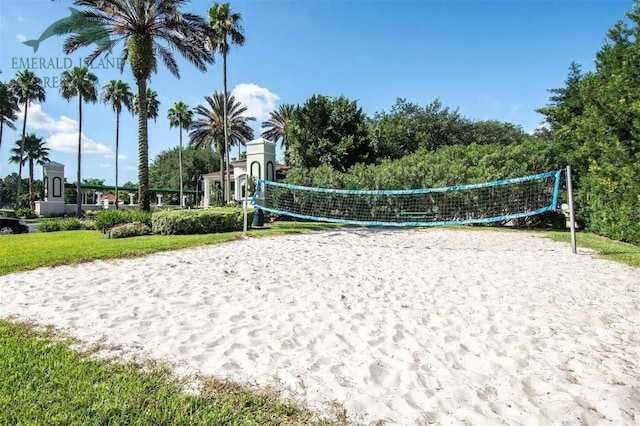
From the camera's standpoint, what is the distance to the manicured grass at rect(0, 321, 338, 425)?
209cm

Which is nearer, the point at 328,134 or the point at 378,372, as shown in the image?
the point at 378,372

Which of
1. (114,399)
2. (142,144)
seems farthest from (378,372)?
(142,144)

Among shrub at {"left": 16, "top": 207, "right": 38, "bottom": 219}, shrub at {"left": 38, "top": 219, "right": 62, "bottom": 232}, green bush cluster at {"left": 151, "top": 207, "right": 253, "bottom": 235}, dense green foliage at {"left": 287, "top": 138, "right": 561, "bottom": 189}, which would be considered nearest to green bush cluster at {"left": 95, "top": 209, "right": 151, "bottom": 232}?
green bush cluster at {"left": 151, "top": 207, "right": 253, "bottom": 235}

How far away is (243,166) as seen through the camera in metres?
33.8

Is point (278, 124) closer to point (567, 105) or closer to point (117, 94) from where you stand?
point (117, 94)

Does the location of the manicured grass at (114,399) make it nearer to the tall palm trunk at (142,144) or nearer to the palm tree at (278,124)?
the tall palm trunk at (142,144)

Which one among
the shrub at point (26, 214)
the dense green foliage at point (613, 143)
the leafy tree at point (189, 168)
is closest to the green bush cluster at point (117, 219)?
the dense green foliage at point (613, 143)

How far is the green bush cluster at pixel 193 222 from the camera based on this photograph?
1166cm

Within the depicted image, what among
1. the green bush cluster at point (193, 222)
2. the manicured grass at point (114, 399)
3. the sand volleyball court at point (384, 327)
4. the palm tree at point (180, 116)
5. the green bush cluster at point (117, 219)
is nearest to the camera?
the manicured grass at point (114, 399)

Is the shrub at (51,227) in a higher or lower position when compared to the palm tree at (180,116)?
lower

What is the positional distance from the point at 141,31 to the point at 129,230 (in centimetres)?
912

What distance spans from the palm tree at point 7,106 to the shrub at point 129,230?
100 feet

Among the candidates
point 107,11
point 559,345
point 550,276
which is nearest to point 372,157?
point 107,11

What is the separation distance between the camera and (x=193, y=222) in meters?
11.8
